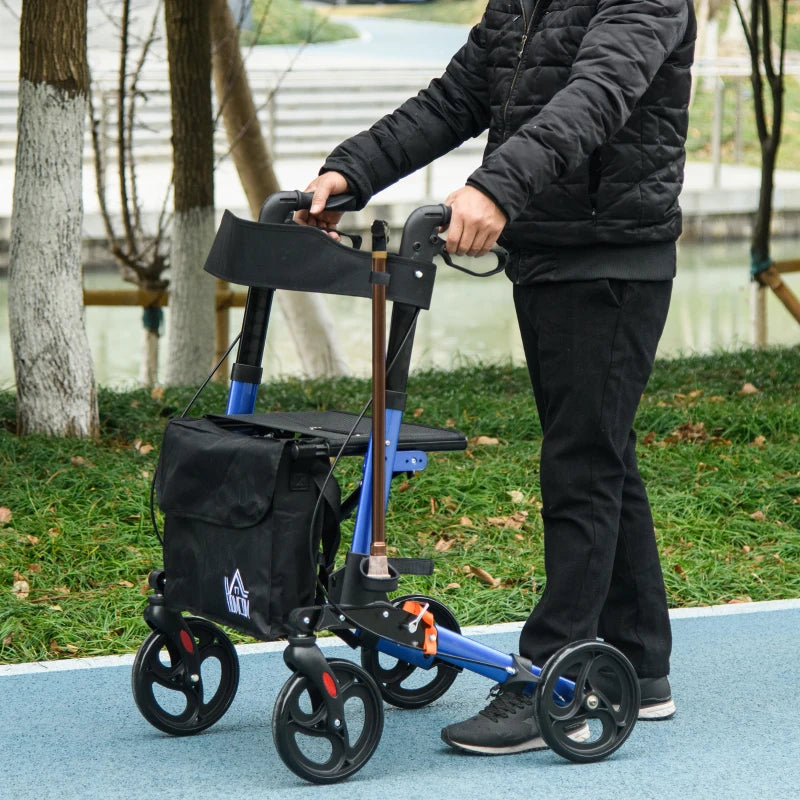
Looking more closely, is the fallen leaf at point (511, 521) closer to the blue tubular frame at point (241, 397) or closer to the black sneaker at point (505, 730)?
the black sneaker at point (505, 730)

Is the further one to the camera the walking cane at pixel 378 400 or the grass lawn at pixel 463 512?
the grass lawn at pixel 463 512

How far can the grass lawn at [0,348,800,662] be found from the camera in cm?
464

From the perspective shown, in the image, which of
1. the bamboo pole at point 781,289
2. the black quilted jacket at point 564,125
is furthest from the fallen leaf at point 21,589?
the bamboo pole at point 781,289

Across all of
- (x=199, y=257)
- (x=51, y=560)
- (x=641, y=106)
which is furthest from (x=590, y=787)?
(x=199, y=257)

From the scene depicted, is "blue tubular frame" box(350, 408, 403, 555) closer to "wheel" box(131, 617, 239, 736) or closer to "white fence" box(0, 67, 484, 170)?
"wheel" box(131, 617, 239, 736)

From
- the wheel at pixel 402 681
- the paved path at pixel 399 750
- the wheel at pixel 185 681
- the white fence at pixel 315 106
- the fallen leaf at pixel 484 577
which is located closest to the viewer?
the paved path at pixel 399 750

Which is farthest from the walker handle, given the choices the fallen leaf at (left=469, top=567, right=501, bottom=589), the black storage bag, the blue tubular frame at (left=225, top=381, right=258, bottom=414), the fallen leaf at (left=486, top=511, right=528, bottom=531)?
the fallen leaf at (left=486, top=511, right=528, bottom=531)

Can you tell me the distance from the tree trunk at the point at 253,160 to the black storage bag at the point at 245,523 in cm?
754

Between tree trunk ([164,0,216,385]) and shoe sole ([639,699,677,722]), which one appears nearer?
shoe sole ([639,699,677,722])

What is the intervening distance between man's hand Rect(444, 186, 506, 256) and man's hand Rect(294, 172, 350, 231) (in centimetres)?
45

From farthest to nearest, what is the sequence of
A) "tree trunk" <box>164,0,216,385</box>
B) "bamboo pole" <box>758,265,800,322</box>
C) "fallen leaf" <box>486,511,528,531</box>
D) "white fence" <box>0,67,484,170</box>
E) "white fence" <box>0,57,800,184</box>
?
"white fence" <box>0,67,484,170</box>, "white fence" <box>0,57,800,184</box>, "bamboo pole" <box>758,265,800,322</box>, "tree trunk" <box>164,0,216,385</box>, "fallen leaf" <box>486,511,528,531</box>

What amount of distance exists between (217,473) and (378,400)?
0.42 metres

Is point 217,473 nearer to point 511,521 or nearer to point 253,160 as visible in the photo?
point 511,521

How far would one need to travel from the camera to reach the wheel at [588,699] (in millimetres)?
3182
